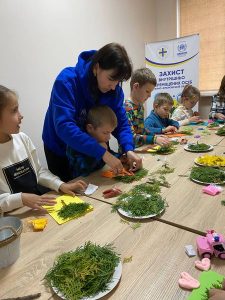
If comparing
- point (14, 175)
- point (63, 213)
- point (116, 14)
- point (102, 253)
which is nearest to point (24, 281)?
point (102, 253)

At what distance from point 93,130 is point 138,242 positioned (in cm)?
93

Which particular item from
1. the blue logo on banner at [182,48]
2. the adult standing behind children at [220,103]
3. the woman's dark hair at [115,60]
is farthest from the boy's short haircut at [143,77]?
the blue logo on banner at [182,48]

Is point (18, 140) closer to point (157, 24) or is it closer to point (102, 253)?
point (102, 253)

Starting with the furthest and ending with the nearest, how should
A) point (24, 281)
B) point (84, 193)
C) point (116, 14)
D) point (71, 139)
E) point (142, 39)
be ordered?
point (142, 39), point (116, 14), point (71, 139), point (84, 193), point (24, 281)

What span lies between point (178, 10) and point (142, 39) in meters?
0.84

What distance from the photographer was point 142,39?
4.50 meters

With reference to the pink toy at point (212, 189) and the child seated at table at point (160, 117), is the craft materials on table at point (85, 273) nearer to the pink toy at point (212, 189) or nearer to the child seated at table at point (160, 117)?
the pink toy at point (212, 189)

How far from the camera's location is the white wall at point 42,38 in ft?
8.60

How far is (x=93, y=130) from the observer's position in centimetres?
169

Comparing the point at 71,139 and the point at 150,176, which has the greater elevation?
the point at 71,139

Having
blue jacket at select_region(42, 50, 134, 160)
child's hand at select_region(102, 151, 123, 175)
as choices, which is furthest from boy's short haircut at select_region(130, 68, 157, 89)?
child's hand at select_region(102, 151, 123, 175)

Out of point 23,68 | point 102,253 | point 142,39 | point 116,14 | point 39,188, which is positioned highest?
point 116,14

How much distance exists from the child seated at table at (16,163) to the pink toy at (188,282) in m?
0.71

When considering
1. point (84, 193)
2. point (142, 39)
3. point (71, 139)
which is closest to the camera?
point (84, 193)
